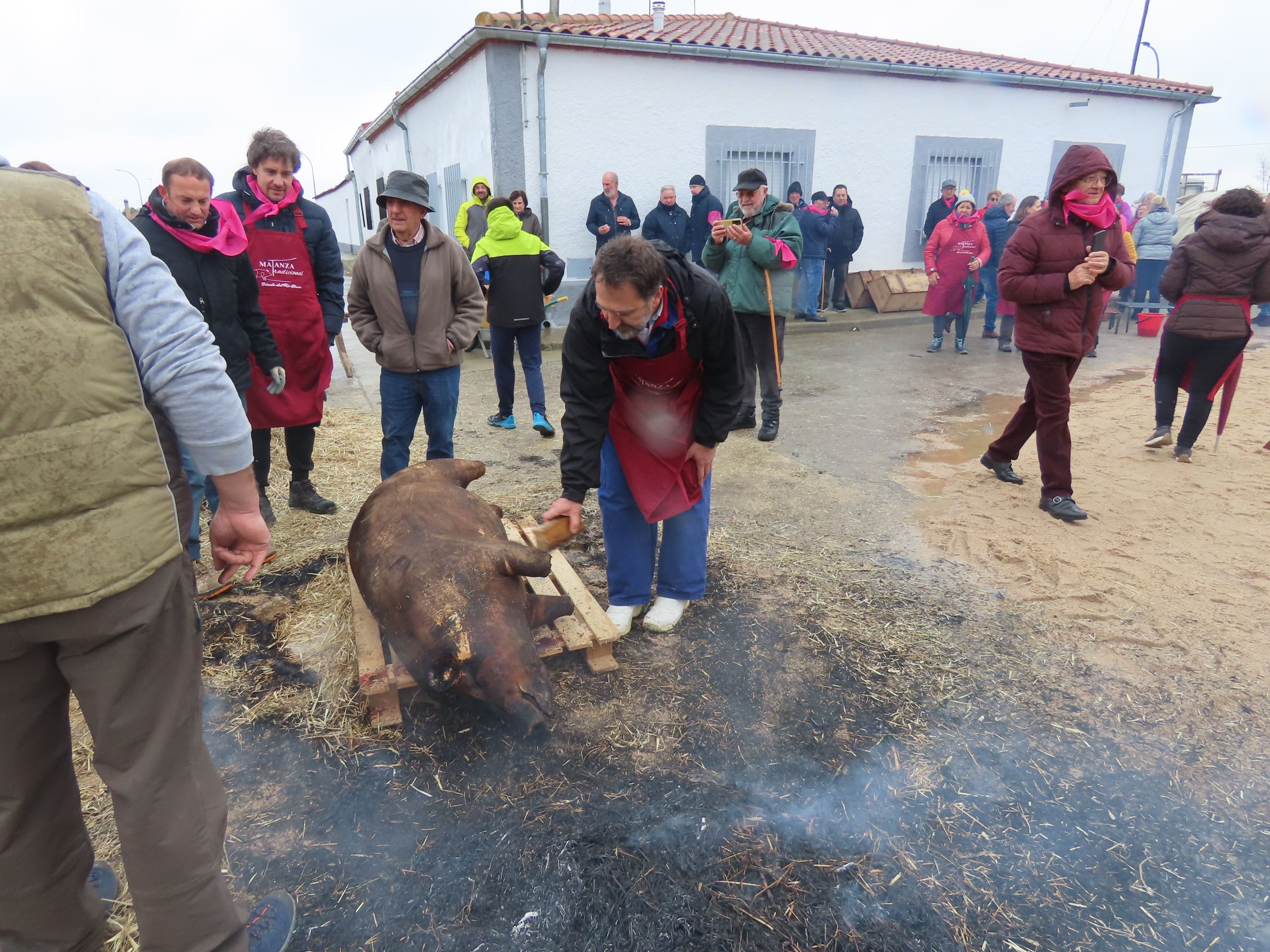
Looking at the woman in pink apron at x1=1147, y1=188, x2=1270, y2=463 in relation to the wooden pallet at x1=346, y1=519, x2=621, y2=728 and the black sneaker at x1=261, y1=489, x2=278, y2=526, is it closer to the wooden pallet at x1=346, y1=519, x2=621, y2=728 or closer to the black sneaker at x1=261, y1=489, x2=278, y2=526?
the wooden pallet at x1=346, y1=519, x2=621, y2=728

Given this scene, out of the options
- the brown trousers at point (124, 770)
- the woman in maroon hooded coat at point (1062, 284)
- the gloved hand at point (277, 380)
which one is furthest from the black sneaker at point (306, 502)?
the woman in maroon hooded coat at point (1062, 284)

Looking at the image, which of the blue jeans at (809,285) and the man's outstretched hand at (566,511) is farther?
the blue jeans at (809,285)

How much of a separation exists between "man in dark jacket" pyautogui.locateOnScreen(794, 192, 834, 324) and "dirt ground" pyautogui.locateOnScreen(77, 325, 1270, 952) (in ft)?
29.5

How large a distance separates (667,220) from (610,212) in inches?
31.9

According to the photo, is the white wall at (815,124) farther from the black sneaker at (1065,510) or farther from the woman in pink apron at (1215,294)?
the black sneaker at (1065,510)

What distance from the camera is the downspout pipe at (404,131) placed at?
1527cm

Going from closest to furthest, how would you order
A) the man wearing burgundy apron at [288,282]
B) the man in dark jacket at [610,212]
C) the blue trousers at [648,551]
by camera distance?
the blue trousers at [648,551], the man wearing burgundy apron at [288,282], the man in dark jacket at [610,212]

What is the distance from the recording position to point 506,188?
34.5 ft

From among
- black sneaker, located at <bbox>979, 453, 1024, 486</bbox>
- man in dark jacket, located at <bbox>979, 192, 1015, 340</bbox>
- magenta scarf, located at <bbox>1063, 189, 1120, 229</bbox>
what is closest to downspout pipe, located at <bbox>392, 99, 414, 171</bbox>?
man in dark jacket, located at <bbox>979, 192, 1015, 340</bbox>

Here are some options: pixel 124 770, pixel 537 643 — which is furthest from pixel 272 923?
pixel 537 643

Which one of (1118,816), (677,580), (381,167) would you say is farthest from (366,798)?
(381,167)

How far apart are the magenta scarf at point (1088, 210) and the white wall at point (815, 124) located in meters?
7.77

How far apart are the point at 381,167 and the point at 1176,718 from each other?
20126mm

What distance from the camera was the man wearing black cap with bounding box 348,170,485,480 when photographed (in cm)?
Result: 427
